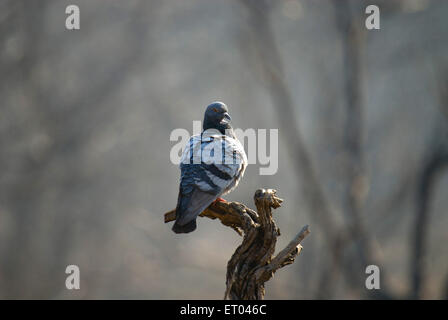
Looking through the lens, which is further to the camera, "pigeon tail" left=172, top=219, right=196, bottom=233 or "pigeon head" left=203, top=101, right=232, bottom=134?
"pigeon head" left=203, top=101, right=232, bottom=134

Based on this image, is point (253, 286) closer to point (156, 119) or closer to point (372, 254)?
point (372, 254)

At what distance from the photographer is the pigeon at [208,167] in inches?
171

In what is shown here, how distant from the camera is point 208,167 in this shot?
4.74 m

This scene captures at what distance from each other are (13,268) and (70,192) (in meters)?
2.62

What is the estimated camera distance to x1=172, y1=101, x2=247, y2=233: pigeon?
436 cm

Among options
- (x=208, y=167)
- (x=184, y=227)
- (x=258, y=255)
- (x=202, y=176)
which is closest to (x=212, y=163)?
(x=208, y=167)

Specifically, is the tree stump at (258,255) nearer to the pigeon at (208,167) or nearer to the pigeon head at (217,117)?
the pigeon at (208,167)

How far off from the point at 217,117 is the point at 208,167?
881 millimetres

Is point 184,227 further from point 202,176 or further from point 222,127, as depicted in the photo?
point 222,127

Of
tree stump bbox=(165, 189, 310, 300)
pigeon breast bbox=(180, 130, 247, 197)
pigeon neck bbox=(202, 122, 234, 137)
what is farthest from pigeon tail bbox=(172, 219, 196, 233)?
pigeon neck bbox=(202, 122, 234, 137)

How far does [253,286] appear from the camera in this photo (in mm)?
3809

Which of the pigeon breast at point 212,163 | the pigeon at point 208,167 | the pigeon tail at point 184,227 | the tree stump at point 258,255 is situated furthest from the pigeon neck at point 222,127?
the tree stump at point 258,255

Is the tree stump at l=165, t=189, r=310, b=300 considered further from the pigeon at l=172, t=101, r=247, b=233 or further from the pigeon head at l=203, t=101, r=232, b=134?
the pigeon head at l=203, t=101, r=232, b=134

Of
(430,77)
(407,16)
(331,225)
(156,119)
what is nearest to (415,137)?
(430,77)
